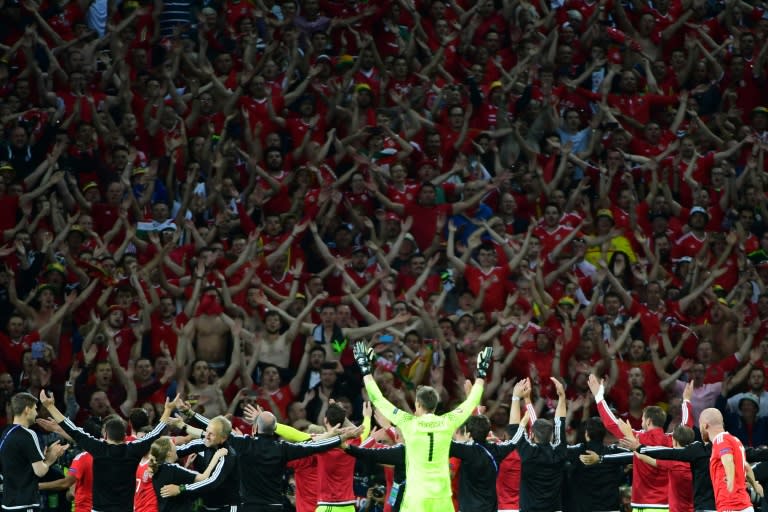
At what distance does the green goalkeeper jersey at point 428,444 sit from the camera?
1293cm

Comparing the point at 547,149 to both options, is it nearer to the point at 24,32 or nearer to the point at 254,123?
the point at 254,123

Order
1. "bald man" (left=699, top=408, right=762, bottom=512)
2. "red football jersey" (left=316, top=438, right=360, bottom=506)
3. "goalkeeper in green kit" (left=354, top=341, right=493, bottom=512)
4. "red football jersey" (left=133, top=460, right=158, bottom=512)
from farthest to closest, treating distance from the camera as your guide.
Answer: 1. "red football jersey" (left=316, top=438, right=360, bottom=506)
2. "red football jersey" (left=133, top=460, right=158, bottom=512)
3. "bald man" (left=699, top=408, right=762, bottom=512)
4. "goalkeeper in green kit" (left=354, top=341, right=493, bottom=512)

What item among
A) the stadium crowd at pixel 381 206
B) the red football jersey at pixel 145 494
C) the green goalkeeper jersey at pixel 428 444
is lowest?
the red football jersey at pixel 145 494

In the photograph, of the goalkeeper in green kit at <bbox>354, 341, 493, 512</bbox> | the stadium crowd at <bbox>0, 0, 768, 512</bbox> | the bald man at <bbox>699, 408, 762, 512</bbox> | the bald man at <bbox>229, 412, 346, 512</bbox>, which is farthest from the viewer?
the stadium crowd at <bbox>0, 0, 768, 512</bbox>

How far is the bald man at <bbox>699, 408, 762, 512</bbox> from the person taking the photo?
1324cm

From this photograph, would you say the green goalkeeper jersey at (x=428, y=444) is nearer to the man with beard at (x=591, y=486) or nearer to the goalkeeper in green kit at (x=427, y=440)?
the goalkeeper in green kit at (x=427, y=440)

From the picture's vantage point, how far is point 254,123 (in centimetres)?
2034

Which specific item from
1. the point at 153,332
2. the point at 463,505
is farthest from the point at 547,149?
the point at 463,505

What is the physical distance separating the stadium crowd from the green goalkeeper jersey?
3464 mm

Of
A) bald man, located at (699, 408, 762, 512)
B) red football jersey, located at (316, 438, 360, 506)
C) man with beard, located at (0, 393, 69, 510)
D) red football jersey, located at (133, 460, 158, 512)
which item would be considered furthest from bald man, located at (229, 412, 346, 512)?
bald man, located at (699, 408, 762, 512)

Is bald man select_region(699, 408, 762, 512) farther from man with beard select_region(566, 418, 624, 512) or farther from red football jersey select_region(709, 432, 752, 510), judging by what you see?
man with beard select_region(566, 418, 624, 512)

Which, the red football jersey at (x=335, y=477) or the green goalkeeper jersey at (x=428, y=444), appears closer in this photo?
the green goalkeeper jersey at (x=428, y=444)

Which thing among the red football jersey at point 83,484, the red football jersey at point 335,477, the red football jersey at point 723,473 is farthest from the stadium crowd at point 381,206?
the red football jersey at point 723,473

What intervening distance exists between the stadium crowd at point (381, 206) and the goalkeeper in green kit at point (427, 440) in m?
3.46
